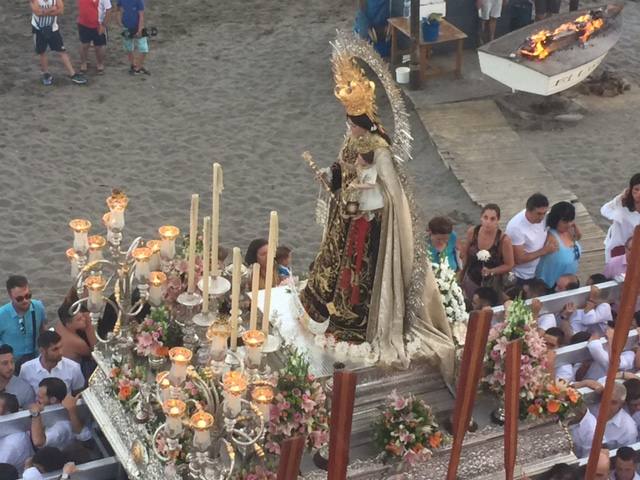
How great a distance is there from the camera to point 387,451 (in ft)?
21.6

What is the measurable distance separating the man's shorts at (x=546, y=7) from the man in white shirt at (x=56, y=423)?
36.6ft

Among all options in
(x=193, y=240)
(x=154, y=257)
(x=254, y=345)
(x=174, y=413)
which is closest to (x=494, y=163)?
(x=154, y=257)

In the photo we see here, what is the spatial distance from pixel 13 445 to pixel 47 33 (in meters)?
8.42

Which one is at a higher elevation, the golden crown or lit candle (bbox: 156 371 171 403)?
the golden crown

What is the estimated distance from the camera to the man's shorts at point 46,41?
14.0 meters

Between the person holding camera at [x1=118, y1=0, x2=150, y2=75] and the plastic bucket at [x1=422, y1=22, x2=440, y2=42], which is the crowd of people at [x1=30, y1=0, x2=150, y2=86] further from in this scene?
the plastic bucket at [x1=422, y1=22, x2=440, y2=42]

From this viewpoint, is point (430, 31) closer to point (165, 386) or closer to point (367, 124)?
point (367, 124)

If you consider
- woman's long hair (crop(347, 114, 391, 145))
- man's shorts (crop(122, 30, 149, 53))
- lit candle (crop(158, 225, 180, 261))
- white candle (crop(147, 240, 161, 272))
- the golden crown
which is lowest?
man's shorts (crop(122, 30, 149, 53))

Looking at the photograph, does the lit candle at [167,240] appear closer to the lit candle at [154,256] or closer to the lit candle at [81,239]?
the lit candle at [154,256]

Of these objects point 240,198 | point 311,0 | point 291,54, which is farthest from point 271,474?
point 311,0

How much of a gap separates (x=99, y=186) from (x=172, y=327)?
210 inches

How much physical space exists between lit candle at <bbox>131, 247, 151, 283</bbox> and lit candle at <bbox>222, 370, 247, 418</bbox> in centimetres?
121

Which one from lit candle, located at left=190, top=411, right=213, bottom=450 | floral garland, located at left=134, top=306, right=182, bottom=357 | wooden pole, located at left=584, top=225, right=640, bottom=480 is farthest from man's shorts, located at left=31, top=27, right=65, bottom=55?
wooden pole, located at left=584, top=225, right=640, bottom=480

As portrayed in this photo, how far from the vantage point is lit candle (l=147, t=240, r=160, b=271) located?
6.39 m
